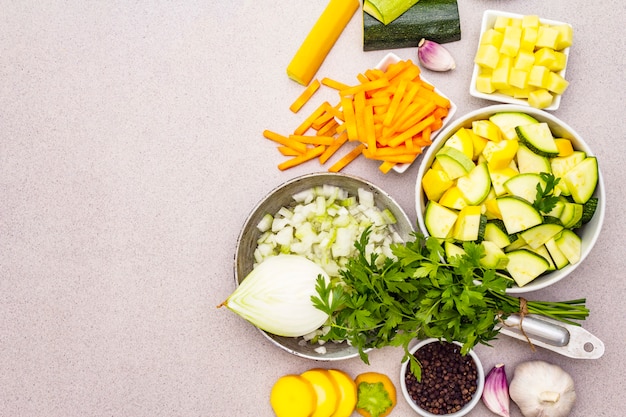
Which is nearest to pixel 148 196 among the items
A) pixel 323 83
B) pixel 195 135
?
pixel 195 135

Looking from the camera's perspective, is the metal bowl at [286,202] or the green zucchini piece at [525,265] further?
the metal bowl at [286,202]

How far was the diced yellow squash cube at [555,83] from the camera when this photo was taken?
1666mm

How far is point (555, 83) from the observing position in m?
1.67

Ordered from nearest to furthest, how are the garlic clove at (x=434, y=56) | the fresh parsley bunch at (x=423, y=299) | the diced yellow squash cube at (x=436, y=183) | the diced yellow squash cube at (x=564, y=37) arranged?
the fresh parsley bunch at (x=423, y=299)
the diced yellow squash cube at (x=436, y=183)
the diced yellow squash cube at (x=564, y=37)
the garlic clove at (x=434, y=56)

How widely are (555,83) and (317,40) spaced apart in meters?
0.69

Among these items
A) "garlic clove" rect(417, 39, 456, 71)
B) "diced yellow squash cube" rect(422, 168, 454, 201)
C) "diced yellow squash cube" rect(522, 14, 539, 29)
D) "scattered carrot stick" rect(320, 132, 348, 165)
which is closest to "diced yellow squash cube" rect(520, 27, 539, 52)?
"diced yellow squash cube" rect(522, 14, 539, 29)

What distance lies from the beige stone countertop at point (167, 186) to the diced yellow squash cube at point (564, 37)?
0.49ft

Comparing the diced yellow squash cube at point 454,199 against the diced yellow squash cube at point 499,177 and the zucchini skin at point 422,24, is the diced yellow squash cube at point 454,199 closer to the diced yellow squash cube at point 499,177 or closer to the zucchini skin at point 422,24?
the diced yellow squash cube at point 499,177

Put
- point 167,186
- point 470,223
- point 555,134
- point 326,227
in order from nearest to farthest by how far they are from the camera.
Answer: point 470,223 < point 555,134 < point 326,227 < point 167,186

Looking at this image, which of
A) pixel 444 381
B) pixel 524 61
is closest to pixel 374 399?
pixel 444 381

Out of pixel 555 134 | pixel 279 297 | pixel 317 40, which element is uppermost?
pixel 317 40

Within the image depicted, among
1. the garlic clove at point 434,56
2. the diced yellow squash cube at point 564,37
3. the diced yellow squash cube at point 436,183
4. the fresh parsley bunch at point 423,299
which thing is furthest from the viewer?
the garlic clove at point 434,56

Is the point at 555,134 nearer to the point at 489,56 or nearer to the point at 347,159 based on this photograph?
the point at 489,56

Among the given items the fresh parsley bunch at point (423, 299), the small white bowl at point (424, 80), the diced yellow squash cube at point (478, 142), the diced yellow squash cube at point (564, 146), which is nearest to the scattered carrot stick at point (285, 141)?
the small white bowl at point (424, 80)
